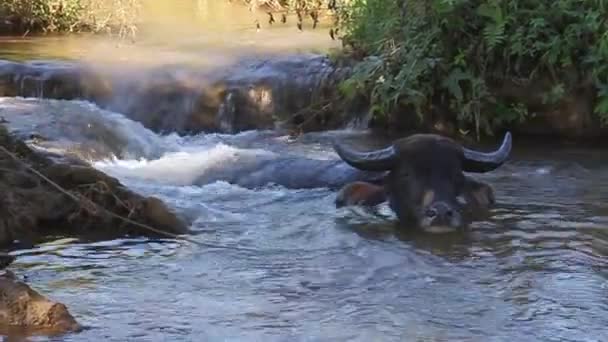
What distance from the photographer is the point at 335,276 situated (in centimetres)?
596

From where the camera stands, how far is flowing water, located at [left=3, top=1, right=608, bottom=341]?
5055mm

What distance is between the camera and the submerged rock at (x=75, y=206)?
680 centimetres

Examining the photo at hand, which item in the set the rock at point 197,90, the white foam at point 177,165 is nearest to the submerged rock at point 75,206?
the white foam at point 177,165

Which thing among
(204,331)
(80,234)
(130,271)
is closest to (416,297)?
(204,331)

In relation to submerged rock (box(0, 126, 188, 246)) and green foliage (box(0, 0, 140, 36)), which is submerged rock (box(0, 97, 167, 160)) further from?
green foliage (box(0, 0, 140, 36))

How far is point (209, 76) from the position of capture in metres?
12.9

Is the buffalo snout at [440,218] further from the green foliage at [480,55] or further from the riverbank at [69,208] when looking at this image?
the green foliage at [480,55]

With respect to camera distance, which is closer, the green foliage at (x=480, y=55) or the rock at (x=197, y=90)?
the green foliage at (x=480, y=55)

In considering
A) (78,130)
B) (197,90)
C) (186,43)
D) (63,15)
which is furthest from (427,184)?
(63,15)

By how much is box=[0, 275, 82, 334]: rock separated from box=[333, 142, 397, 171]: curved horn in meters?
3.08

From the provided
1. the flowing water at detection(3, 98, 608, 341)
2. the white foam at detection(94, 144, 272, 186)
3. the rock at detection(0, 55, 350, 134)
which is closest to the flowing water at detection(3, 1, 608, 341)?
the flowing water at detection(3, 98, 608, 341)

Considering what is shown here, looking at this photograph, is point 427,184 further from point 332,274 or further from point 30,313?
point 30,313

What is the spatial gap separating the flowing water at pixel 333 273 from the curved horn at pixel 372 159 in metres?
0.32

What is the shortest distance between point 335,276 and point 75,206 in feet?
6.23
